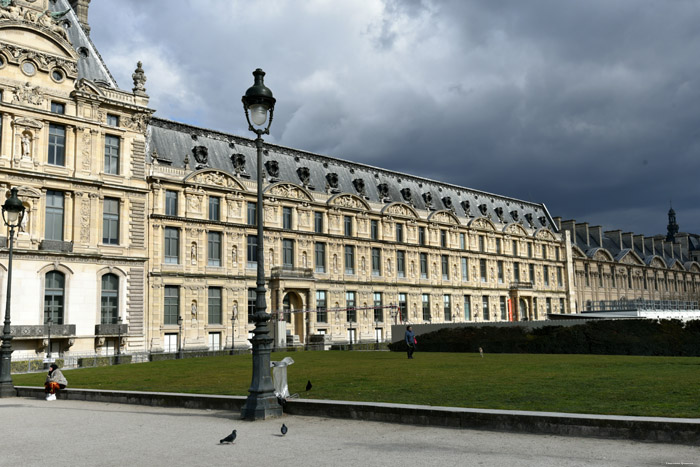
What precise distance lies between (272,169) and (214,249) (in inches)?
411

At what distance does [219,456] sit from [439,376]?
436 inches

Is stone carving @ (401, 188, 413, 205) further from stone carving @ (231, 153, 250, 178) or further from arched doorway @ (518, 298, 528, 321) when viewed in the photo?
arched doorway @ (518, 298, 528, 321)

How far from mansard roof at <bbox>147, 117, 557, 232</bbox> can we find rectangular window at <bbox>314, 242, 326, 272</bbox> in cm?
600

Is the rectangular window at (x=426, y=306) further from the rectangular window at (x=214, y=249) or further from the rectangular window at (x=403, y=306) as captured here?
the rectangular window at (x=214, y=249)

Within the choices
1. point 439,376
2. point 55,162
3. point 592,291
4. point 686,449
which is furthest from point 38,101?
point 592,291

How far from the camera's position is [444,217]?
76.1 metres

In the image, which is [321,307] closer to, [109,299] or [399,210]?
[399,210]

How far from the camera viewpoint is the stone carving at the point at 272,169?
197ft

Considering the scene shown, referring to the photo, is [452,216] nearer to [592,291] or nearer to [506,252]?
[506,252]

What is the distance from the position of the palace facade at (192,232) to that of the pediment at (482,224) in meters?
0.18

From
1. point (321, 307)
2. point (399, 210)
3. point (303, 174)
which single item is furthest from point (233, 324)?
point (399, 210)

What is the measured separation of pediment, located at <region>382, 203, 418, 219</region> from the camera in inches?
2719

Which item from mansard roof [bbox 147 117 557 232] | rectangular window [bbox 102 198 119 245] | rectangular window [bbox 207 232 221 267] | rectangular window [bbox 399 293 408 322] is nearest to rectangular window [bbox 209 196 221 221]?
rectangular window [bbox 207 232 221 267]

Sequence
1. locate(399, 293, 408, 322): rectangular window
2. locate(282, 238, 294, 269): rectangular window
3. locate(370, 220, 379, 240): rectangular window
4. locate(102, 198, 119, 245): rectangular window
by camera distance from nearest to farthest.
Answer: locate(102, 198, 119, 245): rectangular window, locate(282, 238, 294, 269): rectangular window, locate(370, 220, 379, 240): rectangular window, locate(399, 293, 408, 322): rectangular window
